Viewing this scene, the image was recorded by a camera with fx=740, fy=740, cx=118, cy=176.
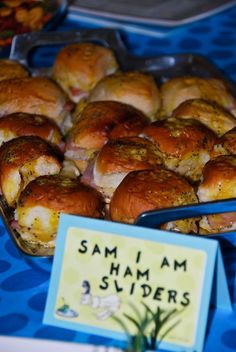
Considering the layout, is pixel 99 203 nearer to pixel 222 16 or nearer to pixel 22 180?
pixel 22 180

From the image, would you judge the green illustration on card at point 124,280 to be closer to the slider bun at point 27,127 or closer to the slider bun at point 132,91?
the slider bun at point 27,127

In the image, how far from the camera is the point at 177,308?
3.11 feet

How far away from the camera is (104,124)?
1.38 metres

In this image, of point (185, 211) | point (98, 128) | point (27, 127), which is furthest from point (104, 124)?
point (185, 211)

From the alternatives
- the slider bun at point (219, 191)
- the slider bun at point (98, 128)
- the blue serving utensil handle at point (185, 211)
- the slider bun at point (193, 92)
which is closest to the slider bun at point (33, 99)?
the slider bun at point (98, 128)

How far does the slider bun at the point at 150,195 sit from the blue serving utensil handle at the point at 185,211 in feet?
0.27

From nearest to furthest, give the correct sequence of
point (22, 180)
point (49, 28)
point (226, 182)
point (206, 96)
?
point (226, 182) < point (22, 180) < point (206, 96) < point (49, 28)

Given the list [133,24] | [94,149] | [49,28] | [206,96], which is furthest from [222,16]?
[94,149]

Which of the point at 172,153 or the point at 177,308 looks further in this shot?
the point at 172,153

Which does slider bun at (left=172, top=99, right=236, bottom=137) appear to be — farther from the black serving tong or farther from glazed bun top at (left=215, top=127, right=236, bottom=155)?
the black serving tong

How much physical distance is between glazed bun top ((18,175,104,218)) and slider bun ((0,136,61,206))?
→ 0.27 feet

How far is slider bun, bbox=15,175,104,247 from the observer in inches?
44.9

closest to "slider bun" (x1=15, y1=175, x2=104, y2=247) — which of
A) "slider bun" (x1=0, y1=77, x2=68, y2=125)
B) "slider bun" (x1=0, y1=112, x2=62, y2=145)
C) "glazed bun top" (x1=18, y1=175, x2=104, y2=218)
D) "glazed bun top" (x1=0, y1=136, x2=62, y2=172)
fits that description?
"glazed bun top" (x1=18, y1=175, x2=104, y2=218)

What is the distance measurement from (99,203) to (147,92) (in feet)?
1.34
